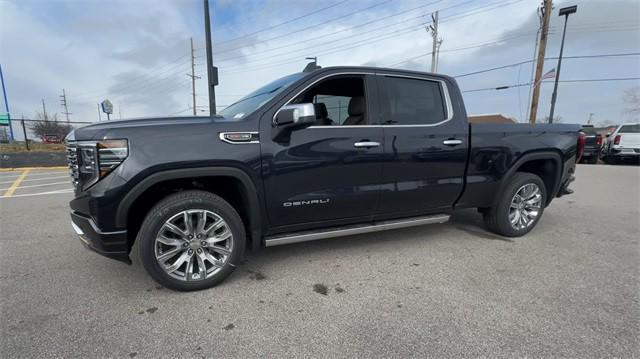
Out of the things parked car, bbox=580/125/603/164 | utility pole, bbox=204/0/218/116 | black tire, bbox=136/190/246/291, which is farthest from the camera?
parked car, bbox=580/125/603/164

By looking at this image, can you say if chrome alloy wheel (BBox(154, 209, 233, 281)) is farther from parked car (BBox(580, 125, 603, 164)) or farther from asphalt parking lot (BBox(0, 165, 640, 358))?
parked car (BBox(580, 125, 603, 164))

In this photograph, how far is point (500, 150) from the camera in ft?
12.4

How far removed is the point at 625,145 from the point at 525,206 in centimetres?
1386

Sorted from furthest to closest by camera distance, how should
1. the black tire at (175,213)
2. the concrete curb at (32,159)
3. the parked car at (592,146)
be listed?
the parked car at (592,146) → the concrete curb at (32,159) → the black tire at (175,213)

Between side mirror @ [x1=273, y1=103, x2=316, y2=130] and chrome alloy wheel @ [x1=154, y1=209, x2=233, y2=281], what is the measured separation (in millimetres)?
962

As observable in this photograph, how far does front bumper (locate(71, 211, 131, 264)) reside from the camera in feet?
8.13

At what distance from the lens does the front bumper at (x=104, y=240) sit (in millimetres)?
2479

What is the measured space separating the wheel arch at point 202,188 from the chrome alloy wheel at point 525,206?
322 centimetres

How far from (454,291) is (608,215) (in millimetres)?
4402

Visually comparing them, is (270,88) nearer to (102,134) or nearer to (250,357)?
(102,134)

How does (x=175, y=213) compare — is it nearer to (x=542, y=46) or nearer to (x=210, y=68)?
(x=210, y=68)

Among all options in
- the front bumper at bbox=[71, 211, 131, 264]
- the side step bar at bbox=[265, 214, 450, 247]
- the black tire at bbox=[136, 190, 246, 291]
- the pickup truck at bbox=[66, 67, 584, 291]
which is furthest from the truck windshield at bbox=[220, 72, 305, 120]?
the front bumper at bbox=[71, 211, 131, 264]

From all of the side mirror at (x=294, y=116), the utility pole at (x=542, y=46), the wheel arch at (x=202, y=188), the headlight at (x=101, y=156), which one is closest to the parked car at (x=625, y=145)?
the utility pole at (x=542, y=46)

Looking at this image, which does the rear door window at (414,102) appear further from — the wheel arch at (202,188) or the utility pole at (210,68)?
the utility pole at (210,68)
